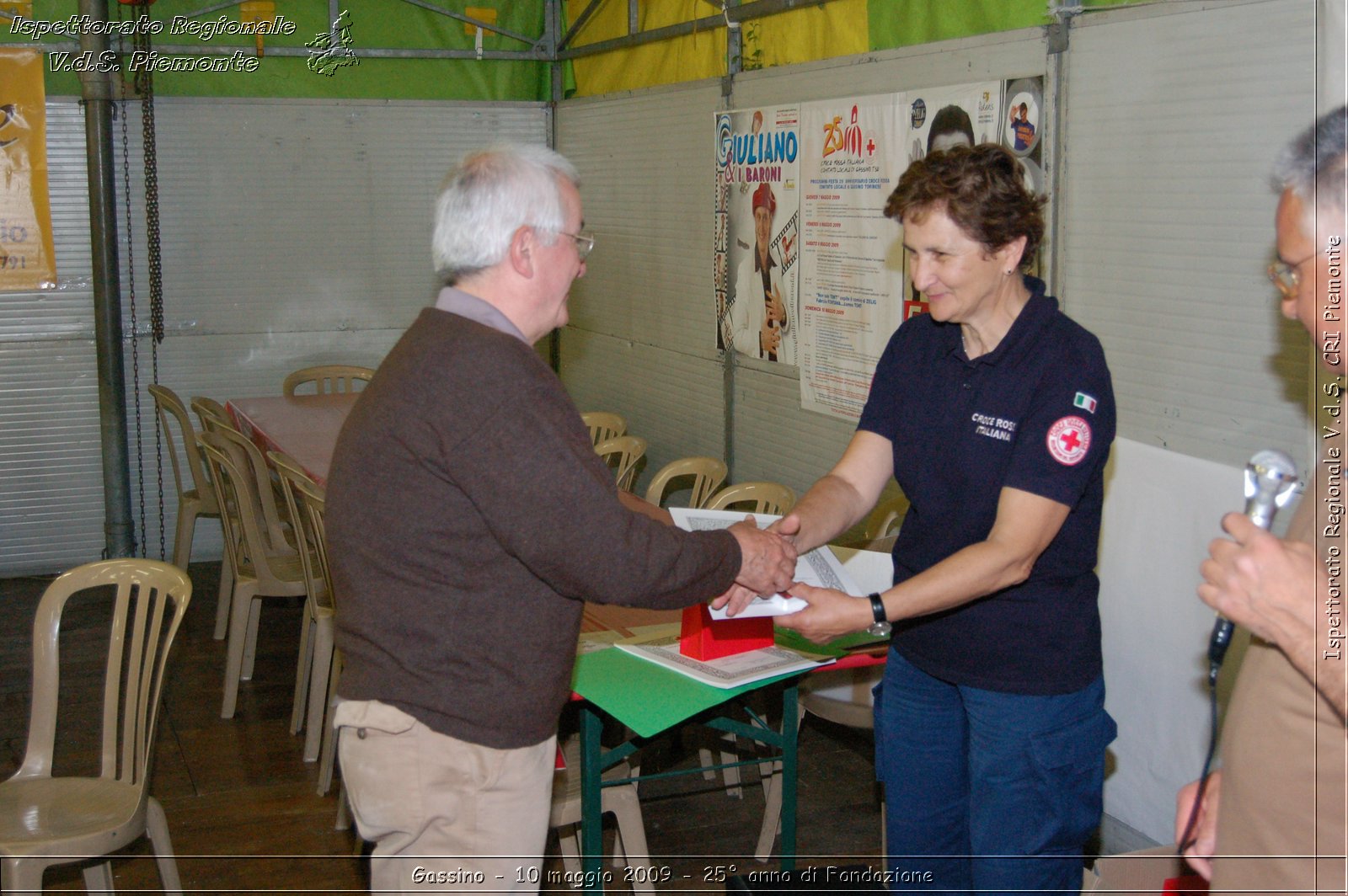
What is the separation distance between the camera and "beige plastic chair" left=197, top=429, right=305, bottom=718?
14.5ft

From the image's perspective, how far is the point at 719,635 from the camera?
2.66m

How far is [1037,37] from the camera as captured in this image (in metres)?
3.28

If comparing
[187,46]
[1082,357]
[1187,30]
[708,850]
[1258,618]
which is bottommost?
[708,850]

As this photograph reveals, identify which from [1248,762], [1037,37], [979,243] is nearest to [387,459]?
[979,243]

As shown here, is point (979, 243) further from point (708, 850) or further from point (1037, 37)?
point (708, 850)

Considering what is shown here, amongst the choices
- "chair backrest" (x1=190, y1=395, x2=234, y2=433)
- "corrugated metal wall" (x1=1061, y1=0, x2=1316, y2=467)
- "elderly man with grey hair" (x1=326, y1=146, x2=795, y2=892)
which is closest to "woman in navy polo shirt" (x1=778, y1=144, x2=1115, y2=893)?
"elderly man with grey hair" (x1=326, y1=146, x2=795, y2=892)

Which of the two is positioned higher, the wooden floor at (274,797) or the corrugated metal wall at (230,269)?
the corrugated metal wall at (230,269)

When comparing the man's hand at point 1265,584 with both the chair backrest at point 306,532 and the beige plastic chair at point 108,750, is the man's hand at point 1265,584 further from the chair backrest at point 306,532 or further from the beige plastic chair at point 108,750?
the chair backrest at point 306,532

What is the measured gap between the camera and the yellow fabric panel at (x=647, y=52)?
5281mm

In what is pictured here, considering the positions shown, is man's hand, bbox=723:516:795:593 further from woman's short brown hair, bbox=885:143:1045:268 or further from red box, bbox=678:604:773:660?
woman's short brown hair, bbox=885:143:1045:268

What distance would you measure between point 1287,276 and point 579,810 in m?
1.93

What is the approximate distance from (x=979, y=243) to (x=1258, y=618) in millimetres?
910

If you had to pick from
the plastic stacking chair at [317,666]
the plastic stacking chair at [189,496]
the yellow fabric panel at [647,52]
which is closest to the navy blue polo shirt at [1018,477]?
the plastic stacking chair at [317,666]

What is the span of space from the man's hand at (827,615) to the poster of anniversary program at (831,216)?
1466mm
